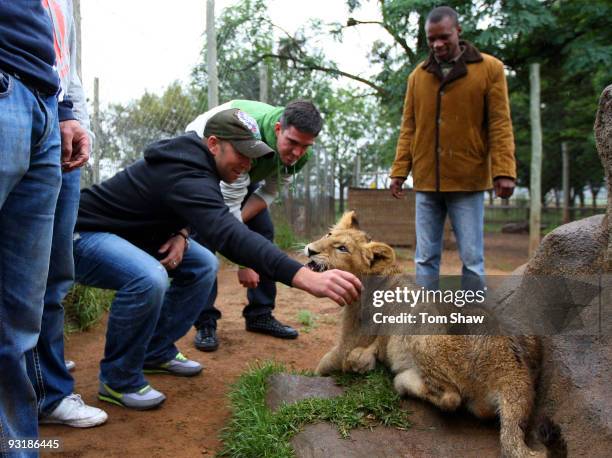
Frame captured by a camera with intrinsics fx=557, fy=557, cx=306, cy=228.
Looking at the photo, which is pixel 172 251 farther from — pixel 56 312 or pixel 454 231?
pixel 454 231

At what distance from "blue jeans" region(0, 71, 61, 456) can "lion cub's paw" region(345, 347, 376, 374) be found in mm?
1927

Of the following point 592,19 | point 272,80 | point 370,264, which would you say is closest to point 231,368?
point 370,264

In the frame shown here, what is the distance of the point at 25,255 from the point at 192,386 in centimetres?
213

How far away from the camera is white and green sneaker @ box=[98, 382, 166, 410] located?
349 centimetres

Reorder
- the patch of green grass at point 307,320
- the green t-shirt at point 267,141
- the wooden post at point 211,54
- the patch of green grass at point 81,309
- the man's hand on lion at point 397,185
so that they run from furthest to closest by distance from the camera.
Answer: the wooden post at point 211,54, the patch of green grass at point 307,320, the patch of green grass at point 81,309, the man's hand on lion at point 397,185, the green t-shirt at point 267,141

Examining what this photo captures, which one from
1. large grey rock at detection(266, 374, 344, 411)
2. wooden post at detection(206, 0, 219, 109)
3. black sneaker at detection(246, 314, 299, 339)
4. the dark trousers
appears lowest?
large grey rock at detection(266, 374, 344, 411)

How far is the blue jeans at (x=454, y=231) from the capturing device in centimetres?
449

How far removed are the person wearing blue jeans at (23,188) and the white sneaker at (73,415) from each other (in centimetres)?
103

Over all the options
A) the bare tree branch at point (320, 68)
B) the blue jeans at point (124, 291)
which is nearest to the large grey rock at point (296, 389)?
the blue jeans at point (124, 291)

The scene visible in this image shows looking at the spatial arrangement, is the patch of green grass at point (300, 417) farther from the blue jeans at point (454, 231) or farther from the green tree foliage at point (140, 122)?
the green tree foliage at point (140, 122)

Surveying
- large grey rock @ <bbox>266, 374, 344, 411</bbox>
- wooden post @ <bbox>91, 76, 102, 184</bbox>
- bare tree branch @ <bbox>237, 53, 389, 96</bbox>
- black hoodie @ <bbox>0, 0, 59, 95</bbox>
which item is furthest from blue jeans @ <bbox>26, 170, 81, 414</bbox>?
bare tree branch @ <bbox>237, 53, 389, 96</bbox>

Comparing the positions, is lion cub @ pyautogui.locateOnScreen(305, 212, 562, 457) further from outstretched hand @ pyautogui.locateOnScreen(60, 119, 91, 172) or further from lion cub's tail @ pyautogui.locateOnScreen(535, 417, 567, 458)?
outstretched hand @ pyautogui.locateOnScreen(60, 119, 91, 172)

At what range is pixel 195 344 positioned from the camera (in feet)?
15.7

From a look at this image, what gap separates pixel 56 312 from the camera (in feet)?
10.4
